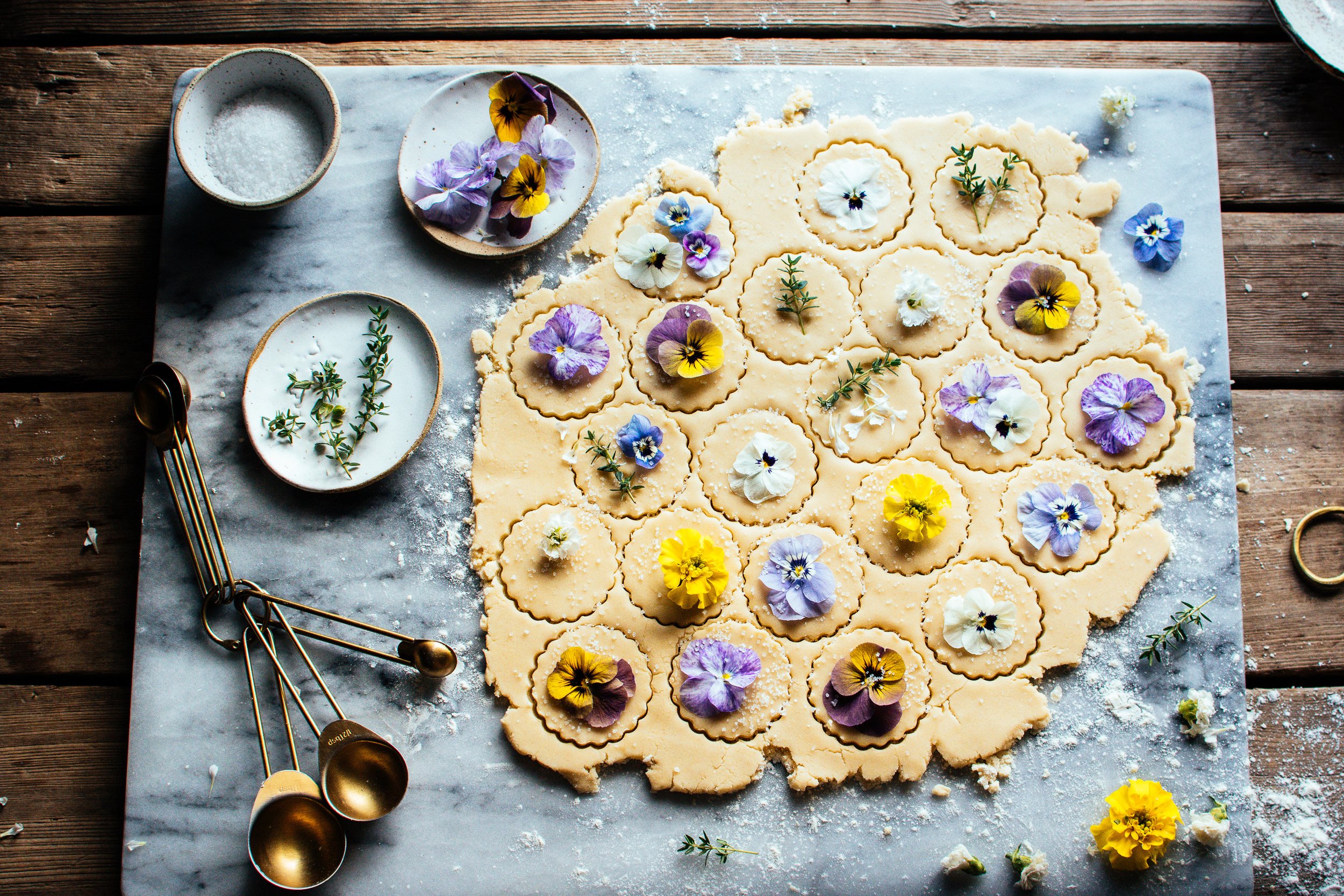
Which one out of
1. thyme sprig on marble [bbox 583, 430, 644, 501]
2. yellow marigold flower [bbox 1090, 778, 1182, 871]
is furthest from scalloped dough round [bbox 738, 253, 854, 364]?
yellow marigold flower [bbox 1090, 778, 1182, 871]

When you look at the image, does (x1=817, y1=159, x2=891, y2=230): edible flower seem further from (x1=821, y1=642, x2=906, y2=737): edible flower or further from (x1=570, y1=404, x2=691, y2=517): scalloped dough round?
(x1=821, y1=642, x2=906, y2=737): edible flower

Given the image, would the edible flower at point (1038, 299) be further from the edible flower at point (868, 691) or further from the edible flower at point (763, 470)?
the edible flower at point (868, 691)

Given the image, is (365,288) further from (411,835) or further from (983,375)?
(983,375)

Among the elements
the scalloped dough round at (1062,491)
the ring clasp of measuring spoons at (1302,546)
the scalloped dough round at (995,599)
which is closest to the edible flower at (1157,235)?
the scalloped dough round at (1062,491)

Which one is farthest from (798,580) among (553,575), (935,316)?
(935,316)

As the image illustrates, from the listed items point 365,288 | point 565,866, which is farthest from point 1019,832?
point 365,288

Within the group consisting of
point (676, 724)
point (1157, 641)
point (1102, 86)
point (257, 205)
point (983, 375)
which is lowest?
point (676, 724)
